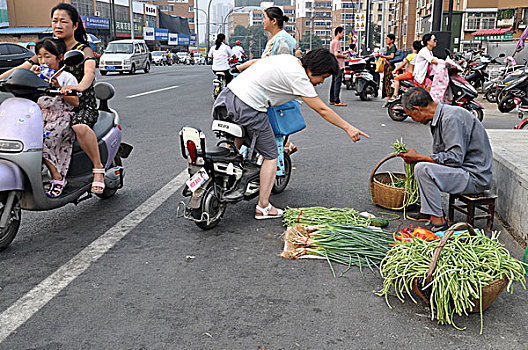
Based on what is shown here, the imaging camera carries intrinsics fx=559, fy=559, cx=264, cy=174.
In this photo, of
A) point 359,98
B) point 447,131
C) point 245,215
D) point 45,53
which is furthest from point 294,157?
point 359,98

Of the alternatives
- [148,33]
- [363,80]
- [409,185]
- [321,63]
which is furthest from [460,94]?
[148,33]

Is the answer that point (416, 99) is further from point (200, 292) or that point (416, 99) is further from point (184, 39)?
point (184, 39)

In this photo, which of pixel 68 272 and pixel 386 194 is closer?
pixel 68 272

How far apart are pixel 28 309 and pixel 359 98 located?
15150mm

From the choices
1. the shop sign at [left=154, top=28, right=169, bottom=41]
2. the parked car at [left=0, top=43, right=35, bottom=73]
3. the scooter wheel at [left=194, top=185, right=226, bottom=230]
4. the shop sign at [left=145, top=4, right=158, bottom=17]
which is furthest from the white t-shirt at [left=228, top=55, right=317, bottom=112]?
the shop sign at [left=145, top=4, right=158, bottom=17]

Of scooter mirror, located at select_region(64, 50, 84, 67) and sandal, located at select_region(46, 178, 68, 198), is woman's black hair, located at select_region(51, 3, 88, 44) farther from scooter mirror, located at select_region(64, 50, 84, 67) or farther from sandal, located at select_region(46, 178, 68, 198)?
sandal, located at select_region(46, 178, 68, 198)

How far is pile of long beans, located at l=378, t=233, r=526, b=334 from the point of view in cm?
316

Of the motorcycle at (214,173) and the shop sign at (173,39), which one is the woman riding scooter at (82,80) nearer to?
the motorcycle at (214,173)

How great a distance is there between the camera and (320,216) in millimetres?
4812

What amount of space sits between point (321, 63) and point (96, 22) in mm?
60190

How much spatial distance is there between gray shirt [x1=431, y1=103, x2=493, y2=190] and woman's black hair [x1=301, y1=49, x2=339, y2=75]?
3.13 feet

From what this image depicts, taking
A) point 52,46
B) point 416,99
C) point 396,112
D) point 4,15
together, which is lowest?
point 396,112

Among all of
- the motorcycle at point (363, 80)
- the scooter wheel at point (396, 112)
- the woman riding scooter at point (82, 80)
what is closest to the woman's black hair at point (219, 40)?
the motorcycle at point (363, 80)

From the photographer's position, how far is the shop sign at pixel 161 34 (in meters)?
78.6
